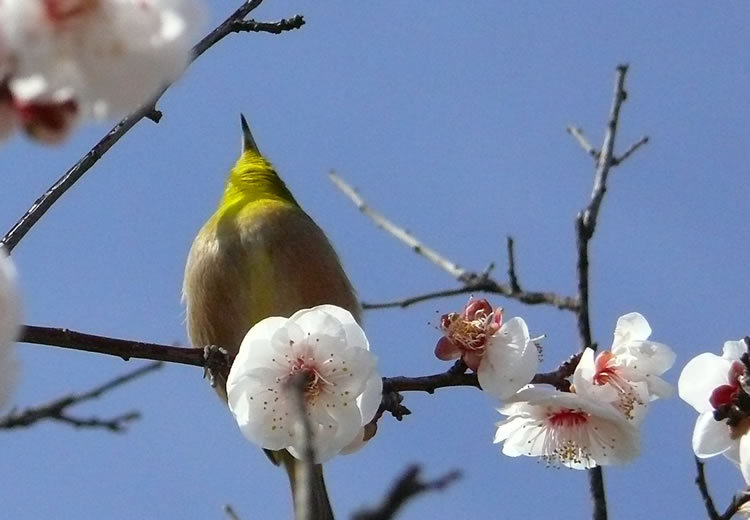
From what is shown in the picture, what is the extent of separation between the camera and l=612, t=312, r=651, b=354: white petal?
2328mm

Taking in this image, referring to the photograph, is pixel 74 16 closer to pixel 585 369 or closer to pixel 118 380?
pixel 585 369

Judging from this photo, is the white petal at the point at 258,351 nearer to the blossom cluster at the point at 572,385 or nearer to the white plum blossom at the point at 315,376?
the white plum blossom at the point at 315,376

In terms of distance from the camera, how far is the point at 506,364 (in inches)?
88.4

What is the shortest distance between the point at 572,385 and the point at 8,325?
1529mm

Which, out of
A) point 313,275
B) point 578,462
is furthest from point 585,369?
point 313,275

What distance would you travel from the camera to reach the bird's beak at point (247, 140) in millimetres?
5242

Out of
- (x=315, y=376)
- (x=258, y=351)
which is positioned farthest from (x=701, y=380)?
(x=258, y=351)

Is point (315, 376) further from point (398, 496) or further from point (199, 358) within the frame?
point (398, 496)

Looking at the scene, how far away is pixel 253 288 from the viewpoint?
3953 mm

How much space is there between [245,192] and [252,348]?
2621 millimetres

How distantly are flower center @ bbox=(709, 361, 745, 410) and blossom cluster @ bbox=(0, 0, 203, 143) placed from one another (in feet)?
4.72

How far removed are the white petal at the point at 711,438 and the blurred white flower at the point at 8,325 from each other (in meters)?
1.42

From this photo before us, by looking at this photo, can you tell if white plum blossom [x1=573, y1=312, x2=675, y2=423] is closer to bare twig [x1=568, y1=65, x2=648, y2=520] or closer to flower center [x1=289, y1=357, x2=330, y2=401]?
bare twig [x1=568, y1=65, x2=648, y2=520]

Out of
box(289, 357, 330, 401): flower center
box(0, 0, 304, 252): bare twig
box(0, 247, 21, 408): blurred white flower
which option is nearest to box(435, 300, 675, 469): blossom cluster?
box(289, 357, 330, 401): flower center
